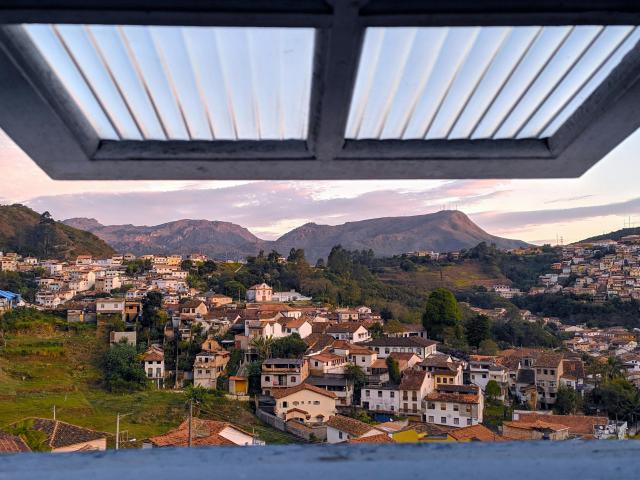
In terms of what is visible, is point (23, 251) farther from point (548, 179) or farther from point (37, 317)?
point (548, 179)

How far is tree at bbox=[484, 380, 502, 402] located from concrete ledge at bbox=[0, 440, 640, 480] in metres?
16.0

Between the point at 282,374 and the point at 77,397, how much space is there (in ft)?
17.3

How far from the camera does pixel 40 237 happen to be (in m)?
35.1

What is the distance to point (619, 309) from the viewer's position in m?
25.8

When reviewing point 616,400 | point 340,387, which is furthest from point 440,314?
point 616,400

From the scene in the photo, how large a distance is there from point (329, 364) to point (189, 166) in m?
16.1

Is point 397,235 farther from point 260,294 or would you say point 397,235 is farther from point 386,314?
point 386,314

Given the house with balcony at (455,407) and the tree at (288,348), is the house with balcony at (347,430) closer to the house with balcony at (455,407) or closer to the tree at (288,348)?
the house with balcony at (455,407)

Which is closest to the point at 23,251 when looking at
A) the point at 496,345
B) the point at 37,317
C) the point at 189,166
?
the point at 37,317

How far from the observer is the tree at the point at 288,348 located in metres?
18.0

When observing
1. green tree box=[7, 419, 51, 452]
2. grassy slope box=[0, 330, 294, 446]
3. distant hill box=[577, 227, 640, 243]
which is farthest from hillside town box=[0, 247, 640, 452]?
distant hill box=[577, 227, 640, 243]

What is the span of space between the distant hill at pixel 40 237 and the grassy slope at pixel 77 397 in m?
14.7

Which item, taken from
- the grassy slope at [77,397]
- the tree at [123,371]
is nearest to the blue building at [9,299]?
the grassy slope at [77,397]

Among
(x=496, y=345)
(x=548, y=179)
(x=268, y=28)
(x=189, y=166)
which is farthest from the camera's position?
(x=496, y=345)
